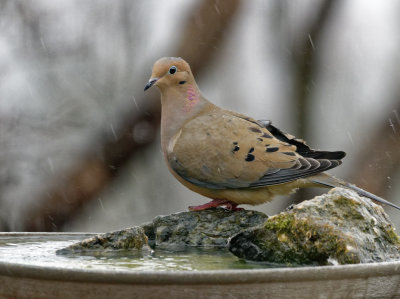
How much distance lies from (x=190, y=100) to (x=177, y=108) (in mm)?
69

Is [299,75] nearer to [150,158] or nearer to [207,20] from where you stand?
[207,20]

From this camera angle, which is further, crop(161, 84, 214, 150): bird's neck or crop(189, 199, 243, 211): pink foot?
crop(161, 84, 214, 150): bird's neck

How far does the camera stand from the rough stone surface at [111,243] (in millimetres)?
1878

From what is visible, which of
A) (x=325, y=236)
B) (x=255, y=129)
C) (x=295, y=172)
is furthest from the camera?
(x=255, y=129)

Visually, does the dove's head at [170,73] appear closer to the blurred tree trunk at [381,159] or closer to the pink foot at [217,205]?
the pink foot at [217,205]

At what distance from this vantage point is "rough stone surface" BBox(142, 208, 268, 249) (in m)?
2.12

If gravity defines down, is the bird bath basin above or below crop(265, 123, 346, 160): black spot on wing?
below

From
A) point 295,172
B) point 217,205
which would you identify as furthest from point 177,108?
point 295,172

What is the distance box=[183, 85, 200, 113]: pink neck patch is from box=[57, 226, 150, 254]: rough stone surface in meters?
0.80

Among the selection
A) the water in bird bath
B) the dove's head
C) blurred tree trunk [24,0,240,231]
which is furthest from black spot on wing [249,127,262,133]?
blurred tree trunk [24,0,240,231]

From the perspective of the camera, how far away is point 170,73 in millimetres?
2553

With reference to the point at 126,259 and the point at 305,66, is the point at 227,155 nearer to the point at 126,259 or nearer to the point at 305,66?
the point at 126,259

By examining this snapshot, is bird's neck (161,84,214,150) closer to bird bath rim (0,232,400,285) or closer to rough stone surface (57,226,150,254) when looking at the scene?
rough stone surface (57,226,150,254)

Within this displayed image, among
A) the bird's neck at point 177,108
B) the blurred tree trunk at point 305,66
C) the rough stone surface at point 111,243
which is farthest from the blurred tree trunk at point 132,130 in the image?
the rough stone surface at point 111,243
